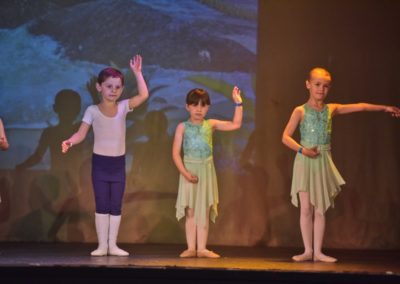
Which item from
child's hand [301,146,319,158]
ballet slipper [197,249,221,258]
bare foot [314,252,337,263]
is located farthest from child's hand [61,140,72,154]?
bare foot [314,252,337,263]

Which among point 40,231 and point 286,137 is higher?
point 286,137

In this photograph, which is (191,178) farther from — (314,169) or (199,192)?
(314,169)

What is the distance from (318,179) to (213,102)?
149 centimetres

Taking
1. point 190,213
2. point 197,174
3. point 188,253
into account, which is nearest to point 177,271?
point 188,253

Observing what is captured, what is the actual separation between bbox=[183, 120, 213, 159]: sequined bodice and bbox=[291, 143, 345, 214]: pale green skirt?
2.32 ft

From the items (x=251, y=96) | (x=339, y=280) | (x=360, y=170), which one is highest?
(x=251, y=96)

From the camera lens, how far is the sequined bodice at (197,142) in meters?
6.23

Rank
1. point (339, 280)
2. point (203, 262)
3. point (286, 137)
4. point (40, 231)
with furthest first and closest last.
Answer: point (40, 231) < point (286, 137) < point (203, 262) < point (339, 280)

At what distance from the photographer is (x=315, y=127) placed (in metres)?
6.10

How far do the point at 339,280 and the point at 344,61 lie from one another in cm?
263

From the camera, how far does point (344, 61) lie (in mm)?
7250

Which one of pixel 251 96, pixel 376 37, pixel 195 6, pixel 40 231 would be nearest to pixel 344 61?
pixel 376 37

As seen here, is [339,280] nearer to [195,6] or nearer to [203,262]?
[203,262]

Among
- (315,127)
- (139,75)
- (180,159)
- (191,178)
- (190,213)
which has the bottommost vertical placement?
(190,213)
